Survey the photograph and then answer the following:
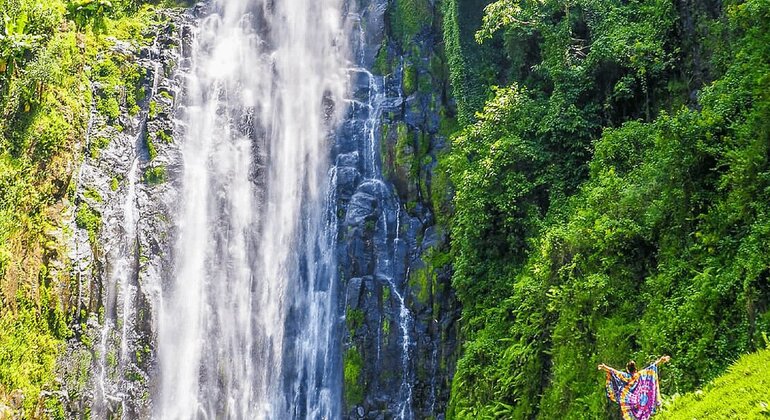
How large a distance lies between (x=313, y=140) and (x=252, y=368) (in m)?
7.17

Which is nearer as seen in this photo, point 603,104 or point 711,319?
point 711,319

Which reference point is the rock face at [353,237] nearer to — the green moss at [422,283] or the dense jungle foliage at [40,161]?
the green moss at [422,283]

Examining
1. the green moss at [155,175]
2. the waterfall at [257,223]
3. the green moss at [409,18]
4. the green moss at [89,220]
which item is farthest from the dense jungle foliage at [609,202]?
the green moss at [89,220]

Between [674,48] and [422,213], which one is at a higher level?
[674,48]

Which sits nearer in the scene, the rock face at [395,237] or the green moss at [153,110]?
the rock face at [395,237]

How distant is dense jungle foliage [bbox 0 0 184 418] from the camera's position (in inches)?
551

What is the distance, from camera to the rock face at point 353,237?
48.5 feet

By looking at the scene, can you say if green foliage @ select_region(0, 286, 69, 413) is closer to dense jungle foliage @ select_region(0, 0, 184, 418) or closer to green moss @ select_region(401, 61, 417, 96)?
dense jungle foliage @ select_region(0, 0, 184, 418)

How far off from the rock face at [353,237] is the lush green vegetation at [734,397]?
9088 millimetres

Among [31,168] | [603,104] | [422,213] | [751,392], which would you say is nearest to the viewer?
[751,392]

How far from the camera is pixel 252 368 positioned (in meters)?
15.8

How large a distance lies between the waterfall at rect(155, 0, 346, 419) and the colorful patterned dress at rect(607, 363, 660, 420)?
33.4 ft

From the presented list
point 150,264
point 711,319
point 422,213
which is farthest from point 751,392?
point 150,264

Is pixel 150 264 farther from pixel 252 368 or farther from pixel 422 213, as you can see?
pixel 422 213
